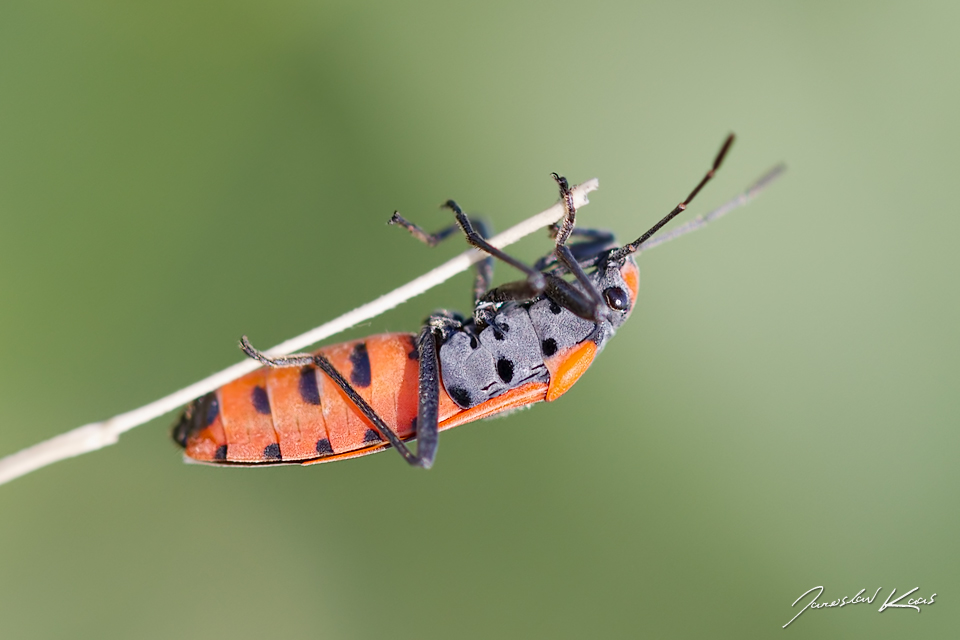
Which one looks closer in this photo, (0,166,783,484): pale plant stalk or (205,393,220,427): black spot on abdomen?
(0,166,783,484): pale plant stalk

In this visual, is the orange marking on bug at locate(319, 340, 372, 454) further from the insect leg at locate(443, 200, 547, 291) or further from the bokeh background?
the bokeh background

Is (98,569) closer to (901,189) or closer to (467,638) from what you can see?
(467,638)

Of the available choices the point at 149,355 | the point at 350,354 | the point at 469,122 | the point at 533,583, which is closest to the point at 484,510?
the point at 533,583

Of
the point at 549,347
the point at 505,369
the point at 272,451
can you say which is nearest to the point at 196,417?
the point at 272,451

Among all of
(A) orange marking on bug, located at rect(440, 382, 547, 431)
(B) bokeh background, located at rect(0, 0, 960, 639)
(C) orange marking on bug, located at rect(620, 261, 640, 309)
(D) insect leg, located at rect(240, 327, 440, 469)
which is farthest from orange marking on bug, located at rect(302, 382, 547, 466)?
(B) bokeh background, located at rect(0, 0, 960, 639)
